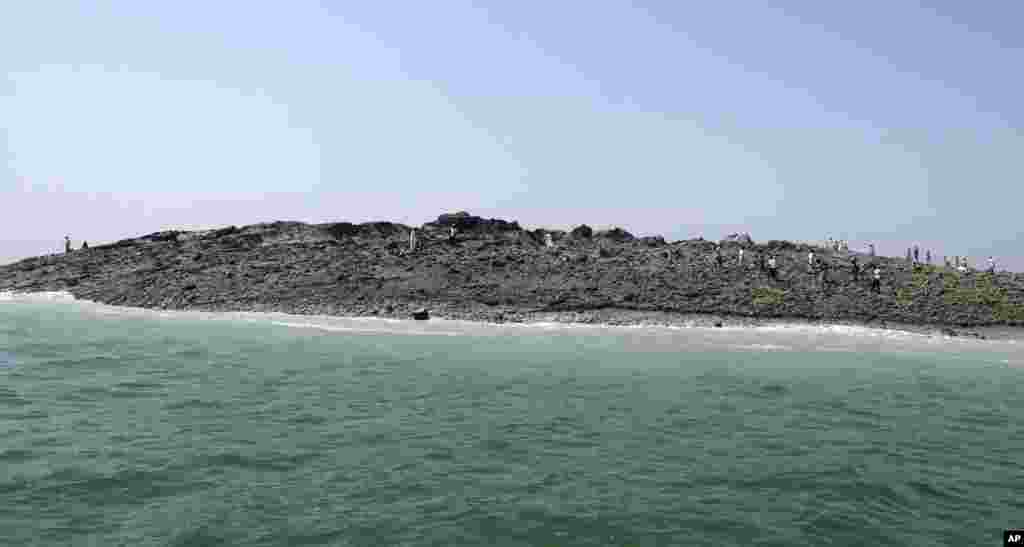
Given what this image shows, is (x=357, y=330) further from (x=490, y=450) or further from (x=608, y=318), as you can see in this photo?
(x=490, y=450)

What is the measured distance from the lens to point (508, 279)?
177 ft

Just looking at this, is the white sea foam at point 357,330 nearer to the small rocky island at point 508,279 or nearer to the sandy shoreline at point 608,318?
the sandy shoreline at point 608,318

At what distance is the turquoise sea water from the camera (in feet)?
34.3

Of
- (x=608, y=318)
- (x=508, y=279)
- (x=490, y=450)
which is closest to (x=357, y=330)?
(x=508, y=279)

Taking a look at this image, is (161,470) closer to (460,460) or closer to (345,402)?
(460,460)

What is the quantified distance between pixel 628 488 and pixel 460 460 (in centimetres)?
349

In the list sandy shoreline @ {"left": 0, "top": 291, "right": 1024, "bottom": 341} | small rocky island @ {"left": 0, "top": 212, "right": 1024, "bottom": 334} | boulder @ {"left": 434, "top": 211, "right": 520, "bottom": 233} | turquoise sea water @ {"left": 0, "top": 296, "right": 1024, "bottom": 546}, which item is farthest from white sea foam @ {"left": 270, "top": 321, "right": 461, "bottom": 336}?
boulder @ {"left": 434, "top": 211, "right": 520, "bottom": 233}

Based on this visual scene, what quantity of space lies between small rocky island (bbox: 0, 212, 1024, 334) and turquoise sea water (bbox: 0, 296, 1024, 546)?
17.7 meters

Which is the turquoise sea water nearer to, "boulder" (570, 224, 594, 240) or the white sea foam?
the white sea foam

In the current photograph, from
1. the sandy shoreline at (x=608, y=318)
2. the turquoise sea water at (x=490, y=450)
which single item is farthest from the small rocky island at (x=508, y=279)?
the turquoise sea water at (x=490, y=450)

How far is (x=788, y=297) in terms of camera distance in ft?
166

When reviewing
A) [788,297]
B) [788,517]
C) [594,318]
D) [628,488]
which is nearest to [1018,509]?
[788,517]

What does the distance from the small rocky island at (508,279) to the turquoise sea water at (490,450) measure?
17.7 metres

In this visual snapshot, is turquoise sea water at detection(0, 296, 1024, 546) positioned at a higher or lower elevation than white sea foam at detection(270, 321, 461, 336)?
lower
